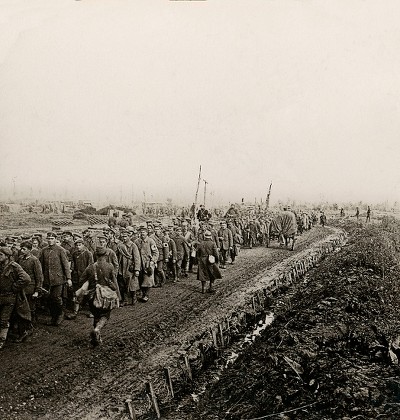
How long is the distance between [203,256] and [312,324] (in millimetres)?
4002

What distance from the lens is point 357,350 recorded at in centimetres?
573

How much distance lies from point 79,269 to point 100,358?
8.84 ft

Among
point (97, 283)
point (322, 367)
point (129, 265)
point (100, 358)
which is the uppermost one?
point (97, 283)

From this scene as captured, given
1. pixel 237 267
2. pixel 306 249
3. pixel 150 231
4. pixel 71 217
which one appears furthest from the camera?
pixel 71 217

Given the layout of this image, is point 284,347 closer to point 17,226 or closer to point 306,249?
point 306,249

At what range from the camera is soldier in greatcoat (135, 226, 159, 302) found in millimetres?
9539

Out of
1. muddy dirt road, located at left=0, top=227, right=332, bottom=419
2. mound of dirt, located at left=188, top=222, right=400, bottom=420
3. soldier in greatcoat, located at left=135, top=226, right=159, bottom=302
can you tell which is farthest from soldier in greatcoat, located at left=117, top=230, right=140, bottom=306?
mound of dirt, located at left=188, top=222, right=400, bottom=420

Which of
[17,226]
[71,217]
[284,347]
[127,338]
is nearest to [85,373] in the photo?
[127,338]

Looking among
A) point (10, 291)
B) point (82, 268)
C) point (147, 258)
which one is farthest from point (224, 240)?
point (10, 291)

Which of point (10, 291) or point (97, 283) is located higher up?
point (97, 283)

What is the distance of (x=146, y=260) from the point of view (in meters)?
9.65

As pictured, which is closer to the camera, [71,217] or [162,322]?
[162,322]

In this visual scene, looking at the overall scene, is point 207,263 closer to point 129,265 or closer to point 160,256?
point 160,256

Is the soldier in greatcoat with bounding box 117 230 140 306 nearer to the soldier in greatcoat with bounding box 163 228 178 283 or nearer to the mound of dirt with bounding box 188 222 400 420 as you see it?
the soldier in greatcoat with bounding box 163 228 178 283
